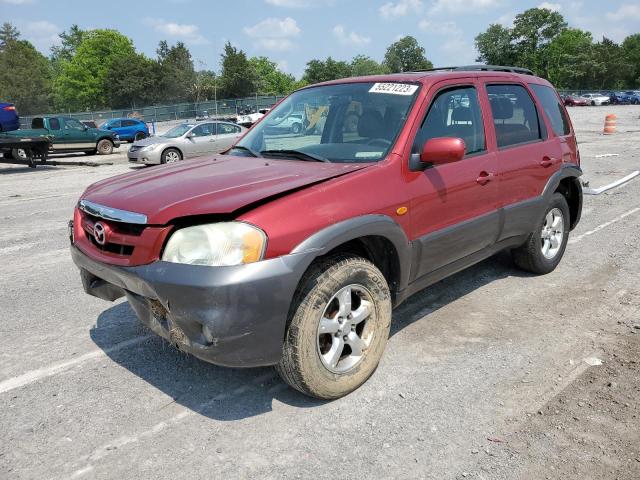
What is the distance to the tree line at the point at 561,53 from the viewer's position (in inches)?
3287

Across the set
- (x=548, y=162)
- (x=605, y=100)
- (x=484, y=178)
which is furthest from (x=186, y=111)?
(x=484, y=178)

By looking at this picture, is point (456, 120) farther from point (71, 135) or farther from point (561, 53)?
point (561, 53)

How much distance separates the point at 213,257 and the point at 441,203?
1.66 m

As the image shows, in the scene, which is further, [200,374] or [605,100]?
[605,100]

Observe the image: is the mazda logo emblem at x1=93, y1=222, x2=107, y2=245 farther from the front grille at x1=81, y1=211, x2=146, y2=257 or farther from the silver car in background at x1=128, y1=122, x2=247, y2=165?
the silver car in background at x1=128, y1=122, x2=247, y2=165

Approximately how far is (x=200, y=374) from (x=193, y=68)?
8404 centimetres

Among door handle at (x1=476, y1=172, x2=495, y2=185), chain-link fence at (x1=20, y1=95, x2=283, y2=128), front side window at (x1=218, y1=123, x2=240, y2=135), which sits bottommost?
door handle at (x1=476, y1=172, x2=495, y2=185)

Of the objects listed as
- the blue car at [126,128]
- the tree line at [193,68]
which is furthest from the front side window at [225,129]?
the tree line at [193,68]

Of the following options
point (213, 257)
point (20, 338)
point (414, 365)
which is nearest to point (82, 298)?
point (20, 338)

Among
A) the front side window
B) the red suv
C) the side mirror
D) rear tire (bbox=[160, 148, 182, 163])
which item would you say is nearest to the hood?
the red suv

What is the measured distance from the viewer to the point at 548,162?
4.64 m

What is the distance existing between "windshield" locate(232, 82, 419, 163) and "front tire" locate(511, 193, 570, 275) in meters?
2.01

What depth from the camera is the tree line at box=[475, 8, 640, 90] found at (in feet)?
274

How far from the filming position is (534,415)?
2836mm
